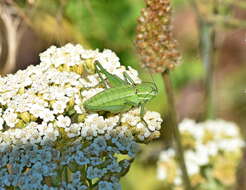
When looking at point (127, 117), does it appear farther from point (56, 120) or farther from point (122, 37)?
point (122, 37)

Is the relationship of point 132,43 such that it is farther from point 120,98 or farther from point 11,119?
point 11,119

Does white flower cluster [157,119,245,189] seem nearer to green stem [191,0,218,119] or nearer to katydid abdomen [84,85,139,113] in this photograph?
green stem [191,0,218,119]

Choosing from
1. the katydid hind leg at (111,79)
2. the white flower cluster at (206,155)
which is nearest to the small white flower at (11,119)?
the katydid hind leg at (111,79)

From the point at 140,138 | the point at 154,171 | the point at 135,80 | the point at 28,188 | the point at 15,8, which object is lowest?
the point at 28,188

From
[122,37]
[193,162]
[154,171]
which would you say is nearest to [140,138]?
[193,162]

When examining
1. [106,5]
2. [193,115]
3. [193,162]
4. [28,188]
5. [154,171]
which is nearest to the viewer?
[28,188]

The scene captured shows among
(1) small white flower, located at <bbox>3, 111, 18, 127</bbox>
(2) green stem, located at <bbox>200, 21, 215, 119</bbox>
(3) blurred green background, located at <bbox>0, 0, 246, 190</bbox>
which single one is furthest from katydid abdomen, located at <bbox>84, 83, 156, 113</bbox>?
(2) green stem, located at <bbox>200, 21, 215, 119</bbox>
